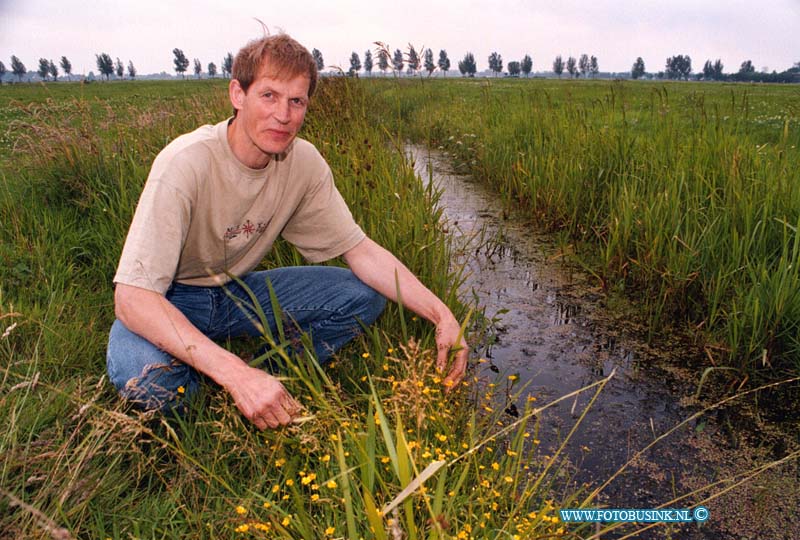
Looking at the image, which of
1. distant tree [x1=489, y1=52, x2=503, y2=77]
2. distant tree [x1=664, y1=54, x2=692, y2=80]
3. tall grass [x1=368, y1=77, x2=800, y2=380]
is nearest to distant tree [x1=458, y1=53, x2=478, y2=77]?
distant tree [x1=489, y1=52, x2=503, y2=77]

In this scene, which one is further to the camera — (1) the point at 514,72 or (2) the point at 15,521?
(1) the point at 514,72

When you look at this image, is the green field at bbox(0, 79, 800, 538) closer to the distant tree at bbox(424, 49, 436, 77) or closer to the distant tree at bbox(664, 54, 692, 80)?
the distant tree at bbox(424, 49, 436, 77)

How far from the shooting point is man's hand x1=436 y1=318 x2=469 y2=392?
209 cm

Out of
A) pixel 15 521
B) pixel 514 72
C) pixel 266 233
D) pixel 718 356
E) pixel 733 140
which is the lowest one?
pixel 718 356

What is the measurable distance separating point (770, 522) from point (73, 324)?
10.5 feet

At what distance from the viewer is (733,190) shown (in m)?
3.12

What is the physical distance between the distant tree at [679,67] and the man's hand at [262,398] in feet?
579

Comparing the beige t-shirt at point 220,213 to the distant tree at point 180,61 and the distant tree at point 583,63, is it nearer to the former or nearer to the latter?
the distant tree at point 180,61

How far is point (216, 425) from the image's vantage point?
1572 millimetres

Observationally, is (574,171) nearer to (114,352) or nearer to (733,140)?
(733,140)

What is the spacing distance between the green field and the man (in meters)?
0.13

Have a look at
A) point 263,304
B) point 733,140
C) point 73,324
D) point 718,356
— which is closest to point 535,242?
point 733,140

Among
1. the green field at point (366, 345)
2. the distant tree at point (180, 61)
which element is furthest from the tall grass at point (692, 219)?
the distant tree at point (180, 61)

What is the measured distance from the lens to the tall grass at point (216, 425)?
146 cm
